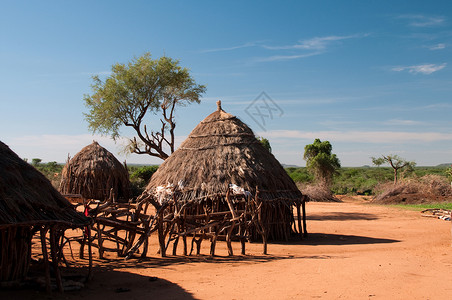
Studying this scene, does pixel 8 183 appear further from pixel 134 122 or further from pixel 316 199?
pixel 316 199

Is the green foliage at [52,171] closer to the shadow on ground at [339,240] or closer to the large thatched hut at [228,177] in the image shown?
the large thatched hut at [228,177]

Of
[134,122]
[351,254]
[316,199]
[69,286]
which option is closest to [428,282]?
[351,254]

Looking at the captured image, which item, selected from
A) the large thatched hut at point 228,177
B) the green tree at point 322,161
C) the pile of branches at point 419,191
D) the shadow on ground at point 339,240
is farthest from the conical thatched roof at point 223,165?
the green tree at point 322,161

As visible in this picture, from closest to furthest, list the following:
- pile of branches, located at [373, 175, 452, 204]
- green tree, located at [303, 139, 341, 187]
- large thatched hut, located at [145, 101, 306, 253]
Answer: large thatched hut, located at [145, 101, 306, 253], pile of branches, located at [373, 175, 452, 204], green tree, located at [303, 139, 341, 187]

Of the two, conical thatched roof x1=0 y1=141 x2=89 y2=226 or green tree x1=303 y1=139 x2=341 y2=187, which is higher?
green tree x1=303 y1=139 x2=341 y2=187

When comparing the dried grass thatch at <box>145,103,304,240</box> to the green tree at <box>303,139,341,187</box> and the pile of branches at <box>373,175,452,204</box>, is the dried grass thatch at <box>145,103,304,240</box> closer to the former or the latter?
the pile of branches at <box>373,175,452,204</box>

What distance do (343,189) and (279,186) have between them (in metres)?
22.5

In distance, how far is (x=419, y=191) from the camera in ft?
77.9

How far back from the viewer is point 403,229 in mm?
13484

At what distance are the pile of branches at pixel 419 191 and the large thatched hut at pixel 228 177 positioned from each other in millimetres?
13567

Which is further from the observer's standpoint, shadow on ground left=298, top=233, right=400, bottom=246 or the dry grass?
the dry grass

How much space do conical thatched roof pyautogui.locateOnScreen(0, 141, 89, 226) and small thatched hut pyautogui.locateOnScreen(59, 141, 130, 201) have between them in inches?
486

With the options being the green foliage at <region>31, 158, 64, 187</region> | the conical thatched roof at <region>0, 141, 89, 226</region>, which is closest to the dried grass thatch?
the conical thatched roof at <region>0, 141, 89, 226</region>

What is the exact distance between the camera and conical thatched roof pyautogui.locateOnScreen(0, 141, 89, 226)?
5.29 m
